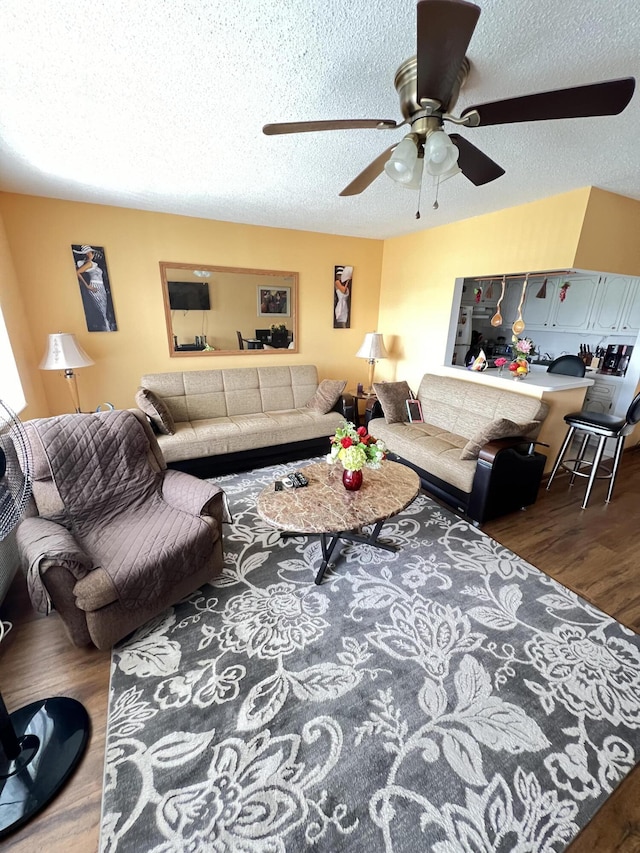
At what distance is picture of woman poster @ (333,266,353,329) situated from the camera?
4.32m

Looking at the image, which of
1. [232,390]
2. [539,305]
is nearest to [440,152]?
[232,390]

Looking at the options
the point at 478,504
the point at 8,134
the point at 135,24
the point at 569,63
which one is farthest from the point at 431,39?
the point at 478,504

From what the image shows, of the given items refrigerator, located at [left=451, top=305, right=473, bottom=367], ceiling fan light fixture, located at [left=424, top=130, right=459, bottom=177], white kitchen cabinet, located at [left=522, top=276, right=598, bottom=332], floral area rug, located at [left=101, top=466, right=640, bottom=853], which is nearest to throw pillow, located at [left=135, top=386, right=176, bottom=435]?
floral area rug, located at [left=101, top=466, right=640, bottom=853]

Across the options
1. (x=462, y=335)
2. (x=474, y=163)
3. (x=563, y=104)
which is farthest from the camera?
(x=462, y=335)

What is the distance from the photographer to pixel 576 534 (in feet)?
8.26

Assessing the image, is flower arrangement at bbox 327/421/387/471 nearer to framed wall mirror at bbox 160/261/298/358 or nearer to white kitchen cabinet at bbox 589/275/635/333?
framed wall mirror at bbox 160/261/298/358

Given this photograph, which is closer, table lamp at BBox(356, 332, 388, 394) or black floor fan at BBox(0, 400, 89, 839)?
black floor fan at BBox(0, 400, 89, 839)

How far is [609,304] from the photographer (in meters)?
4.33

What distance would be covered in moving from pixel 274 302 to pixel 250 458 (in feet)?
6.19

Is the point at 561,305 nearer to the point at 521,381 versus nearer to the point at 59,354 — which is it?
the point at 521,381

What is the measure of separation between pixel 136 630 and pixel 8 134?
2.73 m

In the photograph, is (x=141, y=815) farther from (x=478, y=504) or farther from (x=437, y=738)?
(x=478, y=504)

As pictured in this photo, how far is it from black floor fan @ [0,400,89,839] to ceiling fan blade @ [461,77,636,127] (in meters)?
1.88

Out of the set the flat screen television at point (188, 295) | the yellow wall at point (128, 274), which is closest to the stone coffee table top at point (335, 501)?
the yellow wall at point (128, 274)
